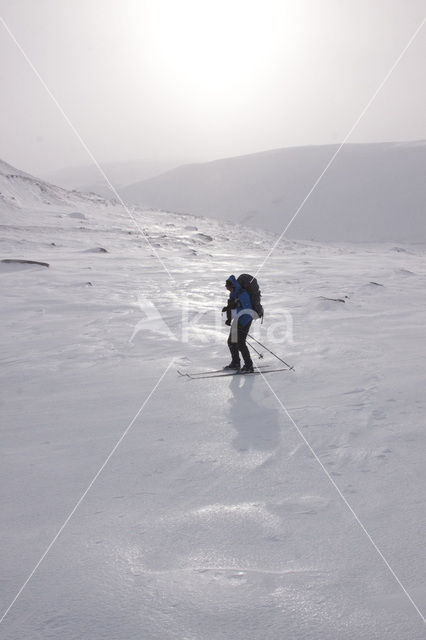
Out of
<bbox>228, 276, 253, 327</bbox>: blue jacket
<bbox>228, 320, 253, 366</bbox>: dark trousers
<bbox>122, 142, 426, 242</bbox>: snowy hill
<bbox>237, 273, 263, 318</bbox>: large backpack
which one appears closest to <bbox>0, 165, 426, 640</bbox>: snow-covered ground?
<bbox>228, 320, 253, 366</bbox>: dark trousers

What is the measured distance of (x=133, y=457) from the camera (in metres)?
4.54

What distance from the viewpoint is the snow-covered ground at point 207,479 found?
2715 mm

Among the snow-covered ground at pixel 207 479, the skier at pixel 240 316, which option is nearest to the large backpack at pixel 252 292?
the skier at pixel 240 316

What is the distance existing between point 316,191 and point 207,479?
177ft

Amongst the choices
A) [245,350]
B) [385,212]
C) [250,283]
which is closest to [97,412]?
[245,350]

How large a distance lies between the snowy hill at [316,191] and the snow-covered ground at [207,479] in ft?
124

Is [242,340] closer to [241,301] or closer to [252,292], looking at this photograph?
[241,301]

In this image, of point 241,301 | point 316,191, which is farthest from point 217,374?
point 316,191

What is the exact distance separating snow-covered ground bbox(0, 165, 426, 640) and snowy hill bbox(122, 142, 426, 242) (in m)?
37.7

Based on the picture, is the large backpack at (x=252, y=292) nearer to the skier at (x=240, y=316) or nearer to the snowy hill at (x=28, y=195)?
the skier at (x=240, y=316)

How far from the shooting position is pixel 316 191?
5469 centimetres

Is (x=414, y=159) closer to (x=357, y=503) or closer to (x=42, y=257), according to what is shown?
(x=42, y=257)

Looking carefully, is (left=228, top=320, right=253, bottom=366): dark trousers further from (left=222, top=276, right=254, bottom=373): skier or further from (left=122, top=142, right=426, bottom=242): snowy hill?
→ (left=122, top=142, right=426, bottom=242): snowy hill

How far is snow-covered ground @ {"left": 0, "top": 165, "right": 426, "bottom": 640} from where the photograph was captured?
8.91 feet
